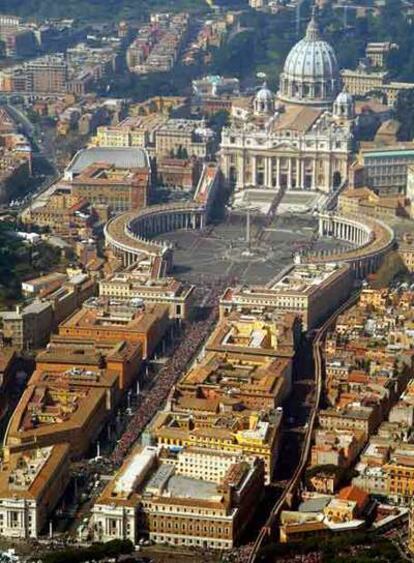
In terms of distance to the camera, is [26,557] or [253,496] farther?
[253,496]

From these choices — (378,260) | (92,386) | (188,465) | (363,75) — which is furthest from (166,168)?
(188,465)

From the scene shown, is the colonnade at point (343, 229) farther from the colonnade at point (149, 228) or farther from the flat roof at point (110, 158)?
Answer: the flat roof at point (110, 158)

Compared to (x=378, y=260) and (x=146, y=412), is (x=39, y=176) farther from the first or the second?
(x=146, y=412)

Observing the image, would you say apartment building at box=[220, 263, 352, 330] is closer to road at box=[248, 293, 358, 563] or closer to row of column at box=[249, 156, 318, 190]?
road at box=[248, 293, 358, 563]

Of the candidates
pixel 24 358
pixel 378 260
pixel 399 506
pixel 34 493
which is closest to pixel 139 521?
pixel 34 493

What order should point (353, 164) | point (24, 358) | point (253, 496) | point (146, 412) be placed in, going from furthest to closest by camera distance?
point (353, 164)
point (24, 358)
point (146, 412)
point (253, 496)

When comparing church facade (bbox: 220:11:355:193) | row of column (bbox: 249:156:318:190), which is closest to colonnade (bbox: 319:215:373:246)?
church facade (bbox: 220:11:355:193)

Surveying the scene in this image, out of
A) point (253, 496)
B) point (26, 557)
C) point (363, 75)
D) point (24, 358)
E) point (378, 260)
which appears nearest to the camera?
point (26, 557)
